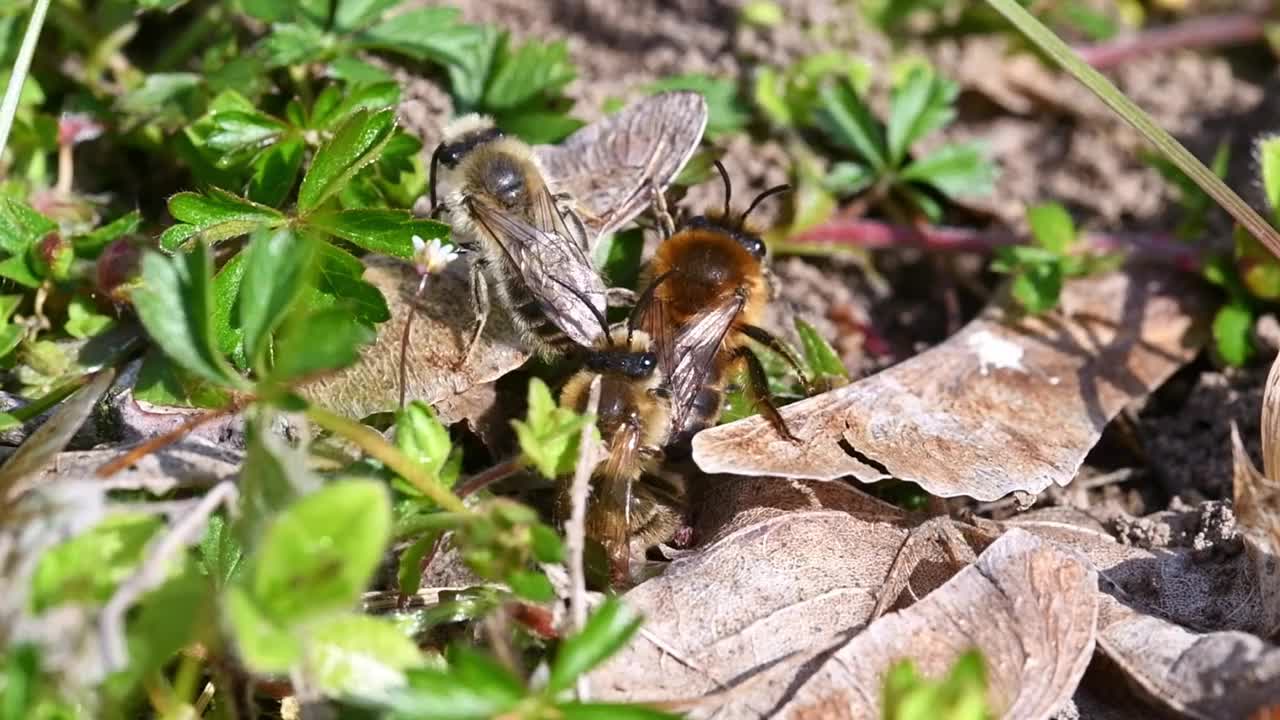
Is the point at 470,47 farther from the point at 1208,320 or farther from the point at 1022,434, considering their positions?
the point at 1208,320

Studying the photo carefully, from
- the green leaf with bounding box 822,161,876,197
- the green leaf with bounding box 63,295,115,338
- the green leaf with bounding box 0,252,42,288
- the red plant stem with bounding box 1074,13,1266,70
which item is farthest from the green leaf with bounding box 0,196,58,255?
the red plant stem with bounding box 1074,13,1266,70

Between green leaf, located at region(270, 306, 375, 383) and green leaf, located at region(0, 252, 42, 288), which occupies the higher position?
green leaf, located at region(270, 306, 375, 383)

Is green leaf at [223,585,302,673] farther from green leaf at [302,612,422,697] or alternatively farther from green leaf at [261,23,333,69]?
green leaf at [261,23,333,69]

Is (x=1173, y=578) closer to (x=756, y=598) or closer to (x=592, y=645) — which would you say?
(x=756, y=598)

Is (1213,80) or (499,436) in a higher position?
(1213,80)

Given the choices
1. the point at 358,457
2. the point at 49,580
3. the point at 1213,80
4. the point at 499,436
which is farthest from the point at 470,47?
the point at 1213,80

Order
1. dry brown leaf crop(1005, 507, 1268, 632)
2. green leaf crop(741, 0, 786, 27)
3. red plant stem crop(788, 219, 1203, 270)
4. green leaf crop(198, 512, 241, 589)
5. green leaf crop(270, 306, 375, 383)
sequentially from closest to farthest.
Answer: green leaf crop(270, 306, 375, 383)
green leaf crop(198, 512, 241, 589)
dry brown leaf crop(1005, 507, 1268, 632)
red plant stem crop(788, 219, 1203, 270)
green leaf crop(741, 0, 786, 27)
